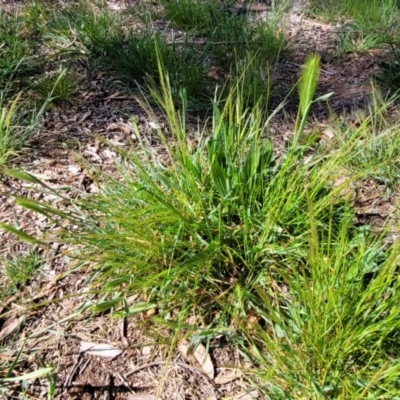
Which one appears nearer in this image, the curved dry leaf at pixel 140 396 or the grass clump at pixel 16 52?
the curved dry leaf at pixel 140 396

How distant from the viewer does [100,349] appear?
4.40 feet

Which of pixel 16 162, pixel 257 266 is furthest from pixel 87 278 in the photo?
pixel 16 162

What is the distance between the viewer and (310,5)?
3.28m

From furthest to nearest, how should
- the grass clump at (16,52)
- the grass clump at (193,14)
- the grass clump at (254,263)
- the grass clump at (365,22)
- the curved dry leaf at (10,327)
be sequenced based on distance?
the grass clump at (193,14), the grass clump at (365,22), the grass clump at (16,52), the curved dry leaf at (10,327), the grass clump at (254,263)

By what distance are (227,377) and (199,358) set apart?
10 cm

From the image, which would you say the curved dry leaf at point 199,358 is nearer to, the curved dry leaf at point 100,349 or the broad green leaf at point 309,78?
the curved dry leaf at point 100,349

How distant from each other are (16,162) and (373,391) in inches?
61.2

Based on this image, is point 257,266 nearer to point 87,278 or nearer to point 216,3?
point 87,278

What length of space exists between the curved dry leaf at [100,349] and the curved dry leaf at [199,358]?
0.62ft

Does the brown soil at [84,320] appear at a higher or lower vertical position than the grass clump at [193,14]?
lower

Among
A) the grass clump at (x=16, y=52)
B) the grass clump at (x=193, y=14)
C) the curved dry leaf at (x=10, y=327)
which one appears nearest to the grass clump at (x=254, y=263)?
the curved dry leaf at (x=10, y=327)

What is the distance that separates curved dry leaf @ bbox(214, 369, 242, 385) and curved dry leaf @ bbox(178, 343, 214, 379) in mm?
23

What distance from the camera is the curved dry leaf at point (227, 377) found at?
4.21ft

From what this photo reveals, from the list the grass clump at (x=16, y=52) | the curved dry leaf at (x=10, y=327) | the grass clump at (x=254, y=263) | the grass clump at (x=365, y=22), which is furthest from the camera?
the grass clump at (x=365, y=22)
